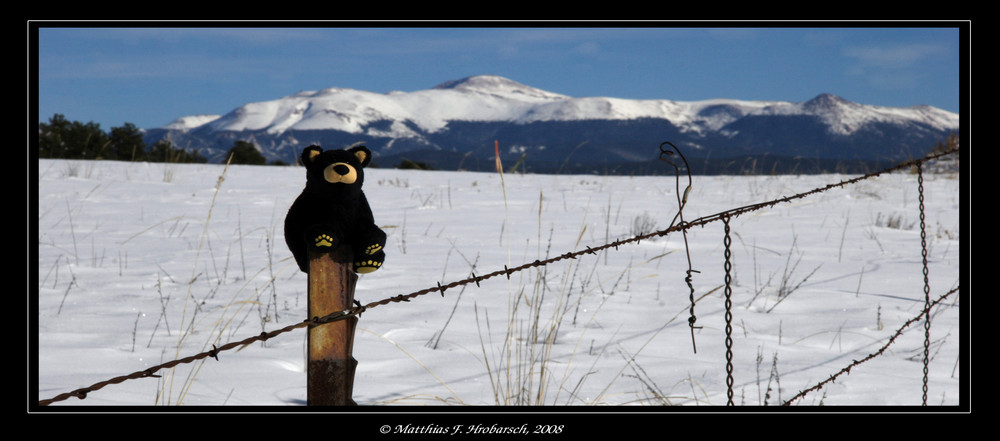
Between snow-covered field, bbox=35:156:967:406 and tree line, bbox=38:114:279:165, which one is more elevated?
tree line, bbox=38:114:279:165

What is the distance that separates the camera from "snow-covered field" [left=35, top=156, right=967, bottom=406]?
2.64m

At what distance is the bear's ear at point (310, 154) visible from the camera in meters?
1.59

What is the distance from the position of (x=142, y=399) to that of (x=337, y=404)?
1.20 m

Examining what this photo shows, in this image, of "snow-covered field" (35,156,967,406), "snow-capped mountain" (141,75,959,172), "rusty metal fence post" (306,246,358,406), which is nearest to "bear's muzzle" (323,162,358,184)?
"rusty metal fence post" (306,246,358,406)

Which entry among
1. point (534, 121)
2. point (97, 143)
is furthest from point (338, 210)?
point (534, 121)

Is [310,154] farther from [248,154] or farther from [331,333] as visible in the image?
[248,154]

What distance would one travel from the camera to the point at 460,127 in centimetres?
17462

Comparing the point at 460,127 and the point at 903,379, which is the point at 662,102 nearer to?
the point at 460,127

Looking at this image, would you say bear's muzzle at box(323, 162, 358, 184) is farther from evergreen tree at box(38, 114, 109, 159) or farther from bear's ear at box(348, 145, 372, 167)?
evergreen tree at box(38, 114, 109, 159)

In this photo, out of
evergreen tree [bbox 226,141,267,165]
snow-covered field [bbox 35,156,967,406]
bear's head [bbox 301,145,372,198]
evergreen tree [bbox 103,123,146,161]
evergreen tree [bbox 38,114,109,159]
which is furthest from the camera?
evergreen tree [bbox 103,123,146,161]

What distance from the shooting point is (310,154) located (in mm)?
1594

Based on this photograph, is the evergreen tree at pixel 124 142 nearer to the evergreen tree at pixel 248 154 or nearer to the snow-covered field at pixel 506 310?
the evergreen tree at pixel 248 154

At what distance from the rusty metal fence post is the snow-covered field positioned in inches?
28.5
